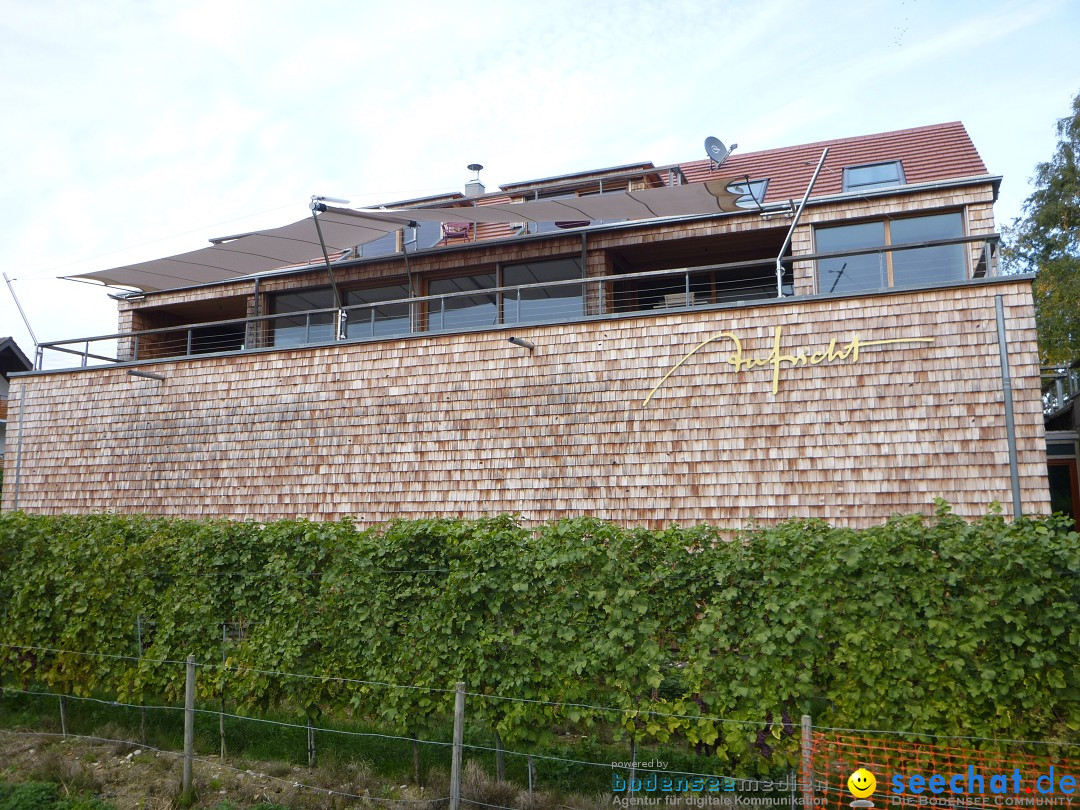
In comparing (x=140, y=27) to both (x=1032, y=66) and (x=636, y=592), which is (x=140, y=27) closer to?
(x=636, y=592)

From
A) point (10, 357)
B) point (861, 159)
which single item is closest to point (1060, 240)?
point (861, 159)

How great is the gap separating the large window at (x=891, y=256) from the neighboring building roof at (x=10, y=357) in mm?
27451

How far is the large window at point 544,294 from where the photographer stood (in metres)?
13.3

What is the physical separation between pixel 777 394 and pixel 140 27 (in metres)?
11.1

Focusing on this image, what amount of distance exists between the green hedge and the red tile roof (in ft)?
32.7

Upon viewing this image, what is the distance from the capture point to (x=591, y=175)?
1574 cm

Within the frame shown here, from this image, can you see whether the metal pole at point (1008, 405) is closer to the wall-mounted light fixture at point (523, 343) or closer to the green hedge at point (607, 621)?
the green hedge at point (607, 621)

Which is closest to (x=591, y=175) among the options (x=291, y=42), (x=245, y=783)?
(x=291, y=42)

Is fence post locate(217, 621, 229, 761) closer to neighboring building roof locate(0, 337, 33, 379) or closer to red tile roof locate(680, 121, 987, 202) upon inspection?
red tile roof locate(680, 121, 987, 202)

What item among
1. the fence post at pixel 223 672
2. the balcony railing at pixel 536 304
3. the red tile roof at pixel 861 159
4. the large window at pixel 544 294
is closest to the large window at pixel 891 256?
the balcony railing at pixel 536 304

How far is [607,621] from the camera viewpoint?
5.60 m

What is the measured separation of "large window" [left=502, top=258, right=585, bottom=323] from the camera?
13.3m

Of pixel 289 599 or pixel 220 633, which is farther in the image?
pixel 220 633

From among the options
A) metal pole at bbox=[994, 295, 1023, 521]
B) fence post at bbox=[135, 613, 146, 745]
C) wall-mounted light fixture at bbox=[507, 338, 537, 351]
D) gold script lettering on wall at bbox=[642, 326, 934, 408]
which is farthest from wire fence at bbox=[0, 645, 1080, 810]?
wall-mounted light fixture at bbox=[507, 338, 537, 351]
